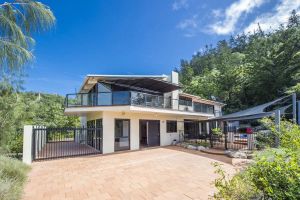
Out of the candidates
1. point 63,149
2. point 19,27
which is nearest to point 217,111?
point 63,149

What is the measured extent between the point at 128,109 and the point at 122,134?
10.0 ft

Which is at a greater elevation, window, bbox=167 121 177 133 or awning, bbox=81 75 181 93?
awning, bbox=81 75 181 93

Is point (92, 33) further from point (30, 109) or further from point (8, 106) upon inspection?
point (8, 106)

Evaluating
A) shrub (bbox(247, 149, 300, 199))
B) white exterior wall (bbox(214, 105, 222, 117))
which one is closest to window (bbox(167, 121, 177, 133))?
white exterior wall (bbox(214, 105, 222, 117))

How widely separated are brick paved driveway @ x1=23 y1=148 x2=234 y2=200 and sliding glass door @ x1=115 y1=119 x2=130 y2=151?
5.48 metres

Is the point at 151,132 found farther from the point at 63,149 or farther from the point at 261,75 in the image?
the point at 261,75

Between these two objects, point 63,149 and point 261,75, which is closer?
point 63,149

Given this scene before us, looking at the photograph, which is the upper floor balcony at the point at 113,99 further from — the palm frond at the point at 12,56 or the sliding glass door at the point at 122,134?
the palm frond at the point at 12,56

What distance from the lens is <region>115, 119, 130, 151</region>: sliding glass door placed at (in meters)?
15.1

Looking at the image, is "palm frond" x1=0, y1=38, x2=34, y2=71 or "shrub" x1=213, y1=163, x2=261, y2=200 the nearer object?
"shrub" x1=213, y1=163, x2=261, y2=200

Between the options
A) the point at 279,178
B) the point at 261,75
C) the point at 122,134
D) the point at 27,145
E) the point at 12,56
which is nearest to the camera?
the point at 279,178

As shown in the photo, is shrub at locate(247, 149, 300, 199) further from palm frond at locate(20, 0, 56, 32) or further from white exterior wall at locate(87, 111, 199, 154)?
white exterior wall at locate(87, 111, 199, 154)

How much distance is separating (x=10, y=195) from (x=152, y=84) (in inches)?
541

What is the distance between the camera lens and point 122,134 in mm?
15523
